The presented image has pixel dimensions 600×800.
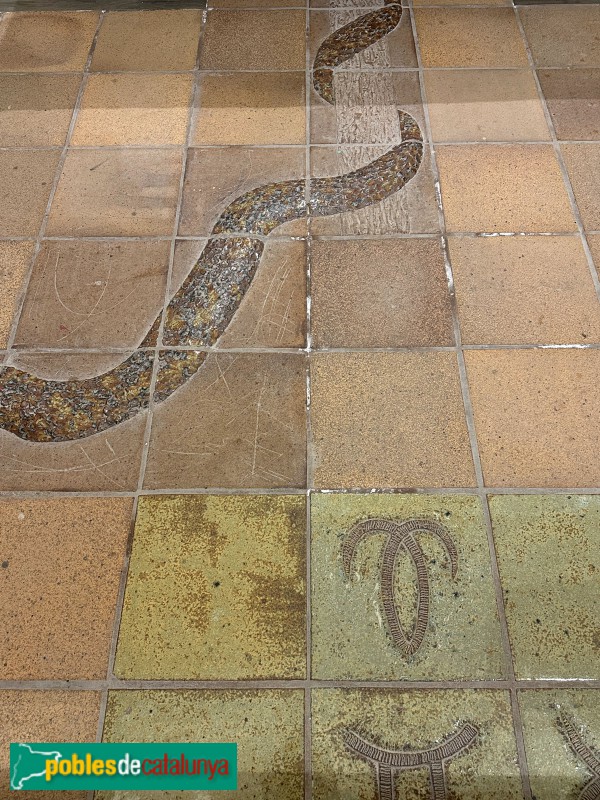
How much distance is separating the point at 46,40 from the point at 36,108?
30.0 inches

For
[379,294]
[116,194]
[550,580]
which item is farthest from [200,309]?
[550,580]

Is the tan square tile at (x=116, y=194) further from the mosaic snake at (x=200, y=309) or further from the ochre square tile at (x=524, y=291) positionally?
the ochre square tile at (x=524, y=291)

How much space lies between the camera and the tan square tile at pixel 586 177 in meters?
3.23

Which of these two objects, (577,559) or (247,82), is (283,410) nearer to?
(577,559)

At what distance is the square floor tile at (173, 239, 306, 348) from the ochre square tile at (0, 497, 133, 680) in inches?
36.6

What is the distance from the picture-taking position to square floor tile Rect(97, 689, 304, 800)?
1.97 metres

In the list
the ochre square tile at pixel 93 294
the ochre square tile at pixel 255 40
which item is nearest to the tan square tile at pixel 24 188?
the ochre square tile at pixel 93 294

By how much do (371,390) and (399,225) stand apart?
3.36ft

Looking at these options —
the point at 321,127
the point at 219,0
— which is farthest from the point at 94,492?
the point at 219,0

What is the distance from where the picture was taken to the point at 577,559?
2291mm

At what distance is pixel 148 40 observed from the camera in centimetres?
416

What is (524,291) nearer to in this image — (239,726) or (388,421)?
(388,421)

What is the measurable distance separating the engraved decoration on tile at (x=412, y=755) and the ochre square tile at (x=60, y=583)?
0.91m

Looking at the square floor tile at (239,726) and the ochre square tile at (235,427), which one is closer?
the square floor tile at (239,726)
